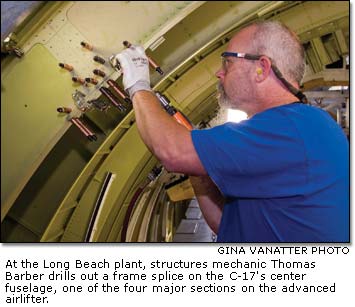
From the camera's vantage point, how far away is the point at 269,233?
124 centimetres

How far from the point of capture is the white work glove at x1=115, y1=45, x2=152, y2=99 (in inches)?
52.1

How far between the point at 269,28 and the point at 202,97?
95 centimetres

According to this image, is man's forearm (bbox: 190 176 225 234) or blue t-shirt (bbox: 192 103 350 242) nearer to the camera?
blue t-shirt (bbox: 192 103 350 242)

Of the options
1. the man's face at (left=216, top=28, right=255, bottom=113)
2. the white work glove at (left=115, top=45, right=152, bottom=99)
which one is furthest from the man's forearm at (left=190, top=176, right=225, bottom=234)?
the white work glove at (left=115, top=45, right=152, bottom=99)

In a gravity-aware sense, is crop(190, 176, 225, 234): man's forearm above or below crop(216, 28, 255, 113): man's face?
below

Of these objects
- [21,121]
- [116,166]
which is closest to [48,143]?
[21,121]

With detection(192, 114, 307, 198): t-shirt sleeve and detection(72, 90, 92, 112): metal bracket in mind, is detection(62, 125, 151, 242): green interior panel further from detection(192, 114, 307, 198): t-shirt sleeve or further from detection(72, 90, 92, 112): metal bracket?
detection(192, 114, 307, 198): t-shirt sleeve

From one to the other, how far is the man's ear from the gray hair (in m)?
0.02

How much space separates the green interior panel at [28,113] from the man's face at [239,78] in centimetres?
71

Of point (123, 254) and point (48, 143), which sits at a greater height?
point (48, 143)

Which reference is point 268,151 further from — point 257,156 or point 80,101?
point 80,101

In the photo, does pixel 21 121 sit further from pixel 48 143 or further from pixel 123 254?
pixel 123 254

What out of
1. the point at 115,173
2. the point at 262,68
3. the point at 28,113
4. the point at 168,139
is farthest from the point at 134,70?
the point at 115,173

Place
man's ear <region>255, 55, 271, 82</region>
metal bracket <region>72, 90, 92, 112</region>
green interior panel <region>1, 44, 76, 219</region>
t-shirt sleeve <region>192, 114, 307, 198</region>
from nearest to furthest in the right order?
t-shirt sleeve <region>192, 114, 307, 198</region>, man's ear <region>255, 55, 271, 82</region>, green interior panel <region>1, 44, 76, 219</region>, metal bracket <region>72, 90, 92, 112</region>
